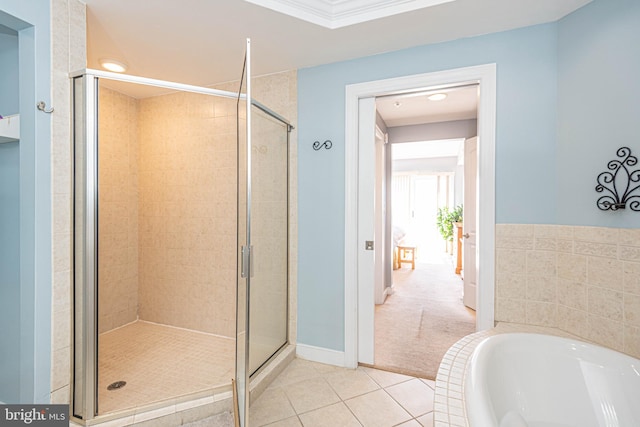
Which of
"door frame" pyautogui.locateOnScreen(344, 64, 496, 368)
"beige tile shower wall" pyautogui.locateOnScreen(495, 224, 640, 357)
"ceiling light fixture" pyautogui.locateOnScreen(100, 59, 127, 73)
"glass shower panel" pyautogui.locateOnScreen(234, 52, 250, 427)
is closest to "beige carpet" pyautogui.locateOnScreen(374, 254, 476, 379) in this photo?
"door frame" pyautogui.locateOnScreen(344, 64, 496, 368)

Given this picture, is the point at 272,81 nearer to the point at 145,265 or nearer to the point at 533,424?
the point at 145,265

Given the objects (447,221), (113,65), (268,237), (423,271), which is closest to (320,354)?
(268,237)

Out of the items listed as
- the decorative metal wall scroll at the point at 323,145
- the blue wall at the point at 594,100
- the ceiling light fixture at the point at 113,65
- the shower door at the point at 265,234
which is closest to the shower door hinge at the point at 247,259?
the shower door at the point at 265,234

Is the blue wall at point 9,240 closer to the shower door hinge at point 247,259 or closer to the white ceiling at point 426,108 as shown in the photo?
the shower door hinge at point 247,259

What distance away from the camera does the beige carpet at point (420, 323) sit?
2.39 m

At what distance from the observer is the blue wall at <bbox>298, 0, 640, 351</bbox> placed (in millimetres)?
1519

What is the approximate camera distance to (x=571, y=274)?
1.70 metres

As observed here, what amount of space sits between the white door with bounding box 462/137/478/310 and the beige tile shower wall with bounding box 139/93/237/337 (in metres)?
2.76

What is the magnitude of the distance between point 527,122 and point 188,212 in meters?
2.78

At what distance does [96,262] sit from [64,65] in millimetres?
1027

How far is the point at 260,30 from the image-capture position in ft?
6.24

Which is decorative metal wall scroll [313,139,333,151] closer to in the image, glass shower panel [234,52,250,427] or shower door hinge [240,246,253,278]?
glass shower panel [234,52,250,427]

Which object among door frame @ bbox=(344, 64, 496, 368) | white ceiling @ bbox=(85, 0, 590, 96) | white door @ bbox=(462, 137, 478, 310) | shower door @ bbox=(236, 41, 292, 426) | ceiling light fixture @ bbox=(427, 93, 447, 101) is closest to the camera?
white ceiling @ bbox=(85, 0, 590, 96)

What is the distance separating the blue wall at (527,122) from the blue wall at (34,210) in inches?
60.0
